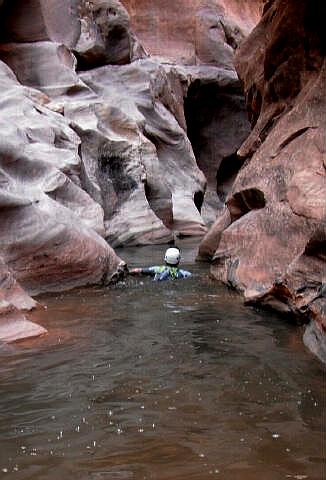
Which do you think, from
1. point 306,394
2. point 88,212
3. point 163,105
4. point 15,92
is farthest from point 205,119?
point 306,394

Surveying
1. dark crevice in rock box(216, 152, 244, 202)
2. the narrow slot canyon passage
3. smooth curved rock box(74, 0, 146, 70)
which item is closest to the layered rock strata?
smooth curved rock box(74, 0, 146, 70)

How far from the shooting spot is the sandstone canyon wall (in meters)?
8.51

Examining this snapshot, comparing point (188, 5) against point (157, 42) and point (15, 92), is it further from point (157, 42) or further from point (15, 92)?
point (15, 92)

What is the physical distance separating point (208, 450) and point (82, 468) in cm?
65

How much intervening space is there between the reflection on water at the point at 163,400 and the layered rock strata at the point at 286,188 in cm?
48

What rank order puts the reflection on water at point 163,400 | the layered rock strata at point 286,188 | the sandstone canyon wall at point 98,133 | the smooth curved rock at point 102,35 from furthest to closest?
the smooth curved rock at point 102,35, the sandstone canyon wall at point 98,133, the layered rock strata at point 286,188, the reflection on water at point 163,400

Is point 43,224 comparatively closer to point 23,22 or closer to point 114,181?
point 114,181

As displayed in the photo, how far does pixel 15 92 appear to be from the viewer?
44.0ft

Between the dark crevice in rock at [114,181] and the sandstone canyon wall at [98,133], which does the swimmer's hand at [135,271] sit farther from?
the dark crevice in rock at [114,181]

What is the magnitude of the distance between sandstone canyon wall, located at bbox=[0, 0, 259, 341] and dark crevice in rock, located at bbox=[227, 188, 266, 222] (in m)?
1.98

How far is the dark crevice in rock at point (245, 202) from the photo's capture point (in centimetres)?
884

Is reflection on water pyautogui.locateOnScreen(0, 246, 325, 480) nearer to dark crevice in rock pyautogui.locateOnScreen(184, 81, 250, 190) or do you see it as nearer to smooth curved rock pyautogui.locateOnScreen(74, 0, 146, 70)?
smooth curved rock pyautogui.locateOnScreen(74, 0, 146, 70)

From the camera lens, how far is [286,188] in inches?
318

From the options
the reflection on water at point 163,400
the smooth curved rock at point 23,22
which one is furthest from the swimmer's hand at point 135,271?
the smooth curved rock at point 23,22
